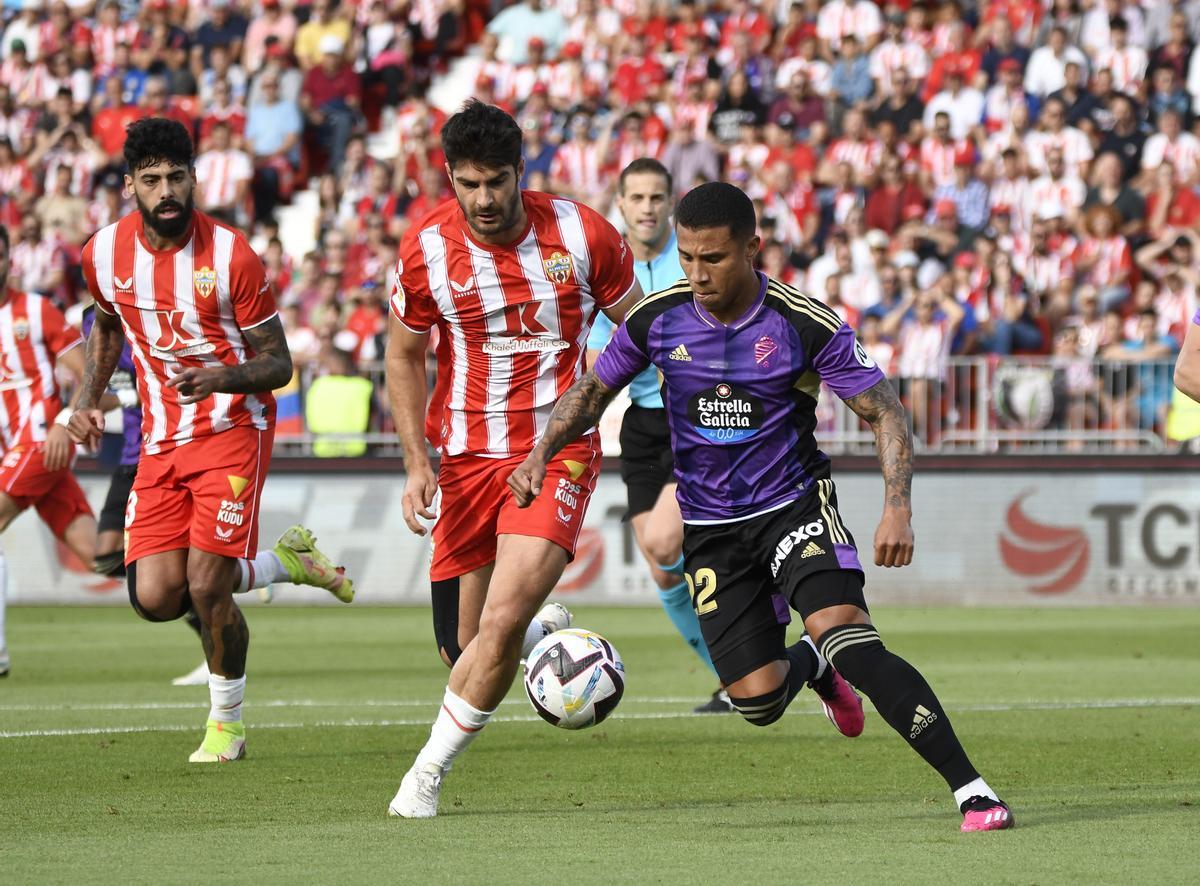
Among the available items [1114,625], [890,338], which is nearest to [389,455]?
[890,338]

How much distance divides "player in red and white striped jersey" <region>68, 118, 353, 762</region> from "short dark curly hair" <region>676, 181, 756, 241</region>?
8.22ft

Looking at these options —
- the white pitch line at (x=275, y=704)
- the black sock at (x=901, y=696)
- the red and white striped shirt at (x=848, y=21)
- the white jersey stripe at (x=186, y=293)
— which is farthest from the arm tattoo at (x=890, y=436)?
the red and white striped shirt at (x=848, y=21)

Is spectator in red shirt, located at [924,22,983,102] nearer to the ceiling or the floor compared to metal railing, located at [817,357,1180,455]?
nearer to the ceiling

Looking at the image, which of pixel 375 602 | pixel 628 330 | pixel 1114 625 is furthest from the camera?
pixel 375 602

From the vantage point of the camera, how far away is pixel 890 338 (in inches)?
729

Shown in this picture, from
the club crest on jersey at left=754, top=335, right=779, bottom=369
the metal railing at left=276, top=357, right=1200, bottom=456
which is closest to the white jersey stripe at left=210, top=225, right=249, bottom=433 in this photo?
the club crest on jersey at left=754, top=335, right=779, bottom=369

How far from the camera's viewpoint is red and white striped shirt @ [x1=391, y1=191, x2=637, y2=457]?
290 inches

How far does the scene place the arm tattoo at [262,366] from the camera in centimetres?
816

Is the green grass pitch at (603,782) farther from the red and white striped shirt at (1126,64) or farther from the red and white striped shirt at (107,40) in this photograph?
the red and white striped shirt at (107,40)

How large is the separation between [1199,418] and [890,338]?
2917 mm

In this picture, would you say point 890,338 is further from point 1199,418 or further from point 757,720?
point 757,720

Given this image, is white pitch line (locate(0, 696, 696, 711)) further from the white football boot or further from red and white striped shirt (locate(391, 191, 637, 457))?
the white football boot

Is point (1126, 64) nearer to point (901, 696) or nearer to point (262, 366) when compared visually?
point (262, 366)

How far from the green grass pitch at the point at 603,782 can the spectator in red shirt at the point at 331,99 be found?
39.3ft
